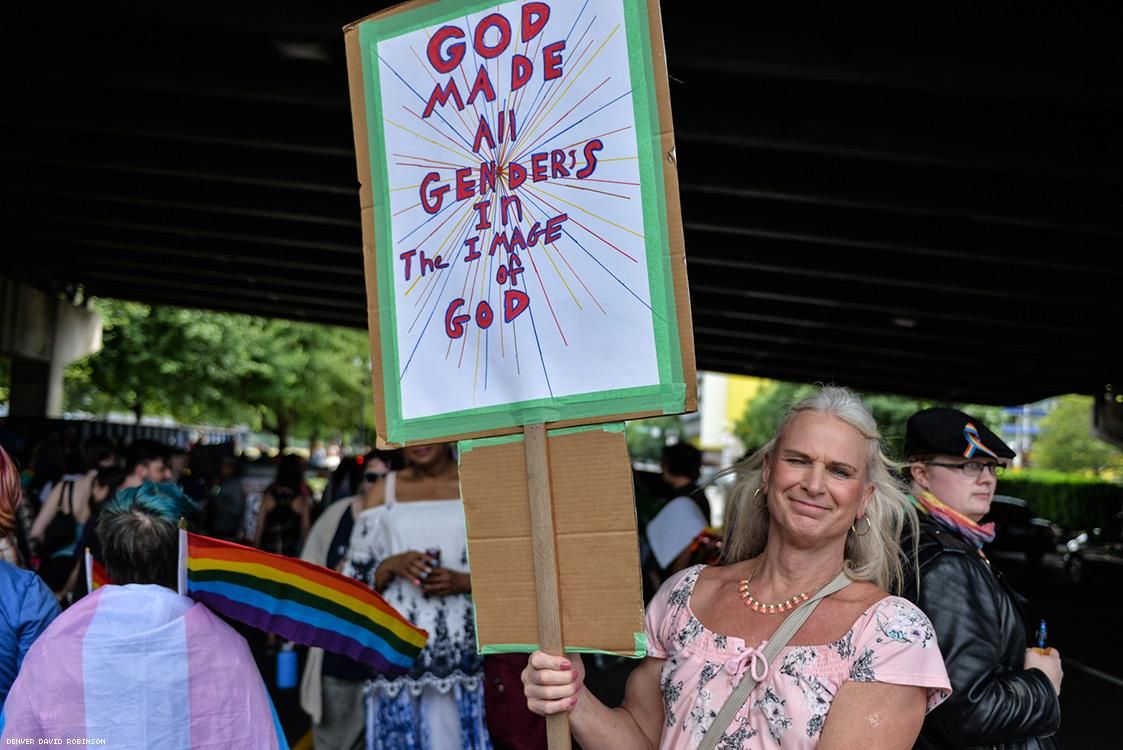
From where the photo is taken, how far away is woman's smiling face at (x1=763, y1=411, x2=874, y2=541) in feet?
8.47

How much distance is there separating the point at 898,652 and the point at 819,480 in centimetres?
43

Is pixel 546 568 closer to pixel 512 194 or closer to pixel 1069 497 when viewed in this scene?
pixel 512 194

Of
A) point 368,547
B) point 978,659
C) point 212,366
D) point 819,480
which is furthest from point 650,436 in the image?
point 819,480

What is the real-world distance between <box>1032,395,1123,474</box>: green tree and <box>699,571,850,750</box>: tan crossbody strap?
7406 cm

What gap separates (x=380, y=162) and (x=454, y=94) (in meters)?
0.25

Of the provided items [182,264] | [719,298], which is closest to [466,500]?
[719,298]

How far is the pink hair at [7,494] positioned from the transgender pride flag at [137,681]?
0.60 metres

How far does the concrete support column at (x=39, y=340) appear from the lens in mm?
25484

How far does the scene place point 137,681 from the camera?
2955 mm

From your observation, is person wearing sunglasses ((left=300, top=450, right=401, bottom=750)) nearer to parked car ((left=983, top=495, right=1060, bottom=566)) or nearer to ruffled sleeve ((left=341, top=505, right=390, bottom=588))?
ruffled sleeve ((left=341, top=505, right=390, bottom=588))

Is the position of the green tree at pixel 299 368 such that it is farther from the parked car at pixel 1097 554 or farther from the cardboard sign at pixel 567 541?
the cardboard sign at pixel 567 541

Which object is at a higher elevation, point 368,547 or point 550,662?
point 368,547

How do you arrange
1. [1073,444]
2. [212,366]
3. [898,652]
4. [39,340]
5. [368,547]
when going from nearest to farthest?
[898,652] → [368,547] → [39,340] → [212,366] → [1073,444]

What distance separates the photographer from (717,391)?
10644 centimetres
